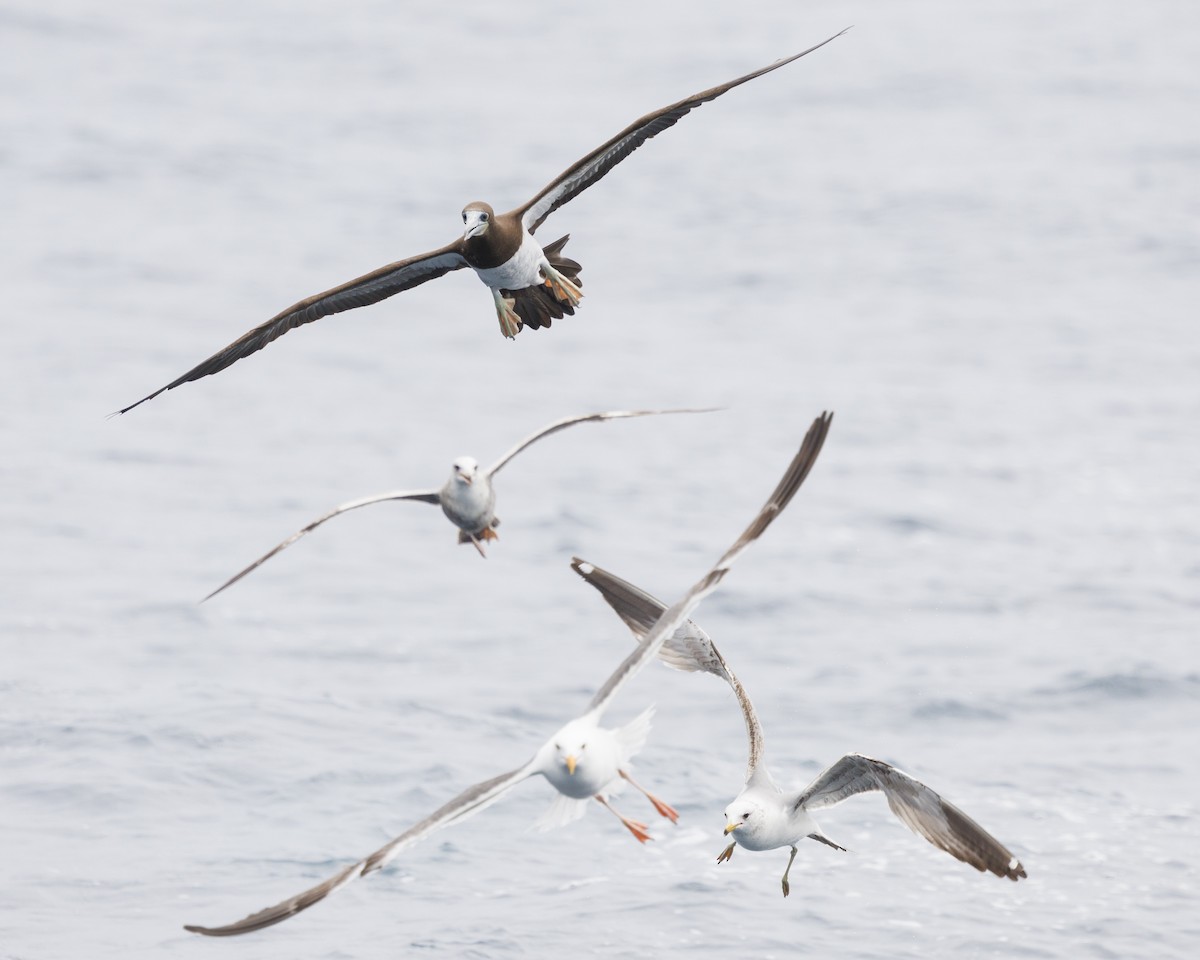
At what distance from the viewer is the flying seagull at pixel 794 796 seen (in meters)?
11.1

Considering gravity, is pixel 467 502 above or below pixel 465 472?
below

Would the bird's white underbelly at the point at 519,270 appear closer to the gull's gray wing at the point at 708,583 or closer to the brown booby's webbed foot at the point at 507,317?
the brown booby's webbed foot at the point at 507,317

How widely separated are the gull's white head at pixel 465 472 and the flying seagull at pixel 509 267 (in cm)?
109

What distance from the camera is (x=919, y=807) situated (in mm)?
11406

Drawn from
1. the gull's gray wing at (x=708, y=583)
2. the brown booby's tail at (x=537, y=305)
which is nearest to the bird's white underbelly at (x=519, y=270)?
the brown booby's tail at (x=537, y=305)

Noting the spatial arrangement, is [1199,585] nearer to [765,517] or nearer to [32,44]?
[765,517]

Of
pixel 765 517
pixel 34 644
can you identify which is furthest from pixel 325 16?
pixel 765 517

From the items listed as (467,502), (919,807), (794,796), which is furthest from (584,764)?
(467,502)

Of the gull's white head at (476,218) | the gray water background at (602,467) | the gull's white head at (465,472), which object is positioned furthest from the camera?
the gray water background at (602,467)

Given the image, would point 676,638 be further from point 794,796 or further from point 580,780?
point 580,780

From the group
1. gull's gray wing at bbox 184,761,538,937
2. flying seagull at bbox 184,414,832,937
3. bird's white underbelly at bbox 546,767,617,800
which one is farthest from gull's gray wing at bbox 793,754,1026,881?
gull's gray wing at bbox 184,761,538,937

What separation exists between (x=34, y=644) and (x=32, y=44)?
118ft

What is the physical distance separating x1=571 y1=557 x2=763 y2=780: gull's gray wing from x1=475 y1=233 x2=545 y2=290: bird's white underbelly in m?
2.17

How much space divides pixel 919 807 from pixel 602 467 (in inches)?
954
